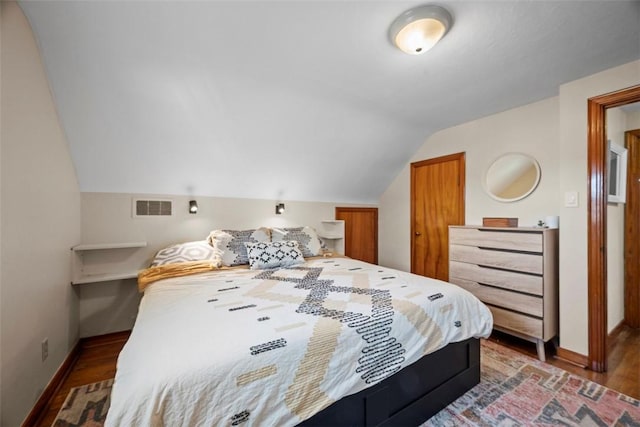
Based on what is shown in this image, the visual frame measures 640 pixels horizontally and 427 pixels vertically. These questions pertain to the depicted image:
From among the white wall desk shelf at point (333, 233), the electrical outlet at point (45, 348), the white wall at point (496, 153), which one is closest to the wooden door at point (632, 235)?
the white wall at point (496, 153)

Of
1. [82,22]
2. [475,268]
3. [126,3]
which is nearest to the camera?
[126,3]

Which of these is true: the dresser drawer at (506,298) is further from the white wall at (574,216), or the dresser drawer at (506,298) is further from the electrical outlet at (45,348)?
the electrical outlet at (45,348)

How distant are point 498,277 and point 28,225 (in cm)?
337

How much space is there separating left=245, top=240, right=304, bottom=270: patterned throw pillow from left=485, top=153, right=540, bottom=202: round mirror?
86.6 inches

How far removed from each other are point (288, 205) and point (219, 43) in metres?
2.08

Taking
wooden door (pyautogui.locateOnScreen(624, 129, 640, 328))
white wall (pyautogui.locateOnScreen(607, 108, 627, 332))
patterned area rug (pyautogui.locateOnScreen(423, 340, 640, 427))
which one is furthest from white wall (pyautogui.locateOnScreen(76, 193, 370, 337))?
wooden door (pyautogui.locateOnScreen(624, 129, 640, 328))

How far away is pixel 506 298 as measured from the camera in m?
2.20

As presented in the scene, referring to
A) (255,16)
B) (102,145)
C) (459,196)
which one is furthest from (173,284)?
(459,196)

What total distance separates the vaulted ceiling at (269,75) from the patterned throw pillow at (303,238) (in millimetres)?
689

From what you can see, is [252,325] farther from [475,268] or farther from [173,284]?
[475,268]

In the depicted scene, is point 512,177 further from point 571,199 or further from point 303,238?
point 303,238

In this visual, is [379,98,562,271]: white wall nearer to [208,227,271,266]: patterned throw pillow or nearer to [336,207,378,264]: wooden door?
[336,207,378,264]: wooden door

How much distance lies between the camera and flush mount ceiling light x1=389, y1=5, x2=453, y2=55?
132 cm

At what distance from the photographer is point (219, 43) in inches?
61.1
